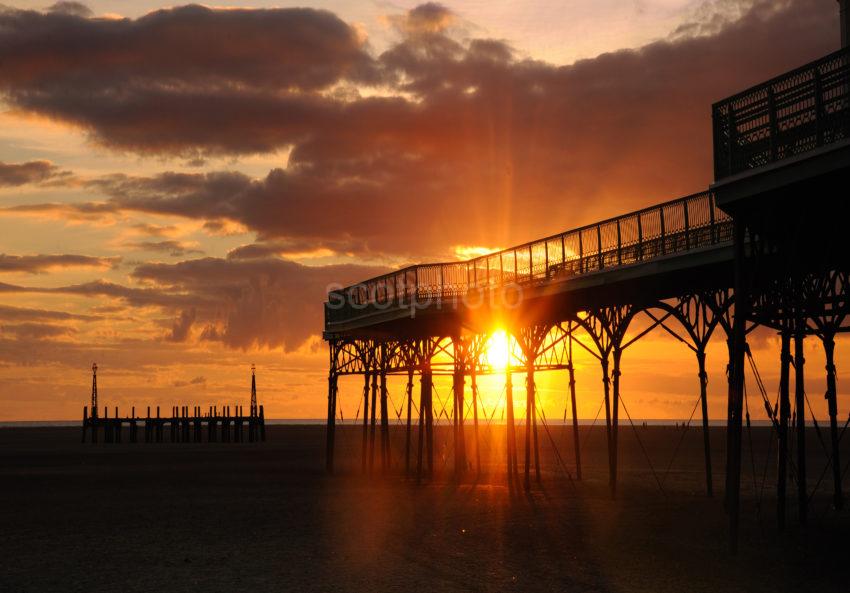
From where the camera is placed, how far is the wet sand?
1994 cm

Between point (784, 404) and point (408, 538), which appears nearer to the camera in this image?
point (784, 404)

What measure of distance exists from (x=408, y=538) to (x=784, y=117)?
13560mm

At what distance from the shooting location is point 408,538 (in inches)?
1000

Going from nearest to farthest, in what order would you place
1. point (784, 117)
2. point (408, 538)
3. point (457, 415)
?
1. point (784, 117)
2. point (408, 538)
3. point (457, 415)

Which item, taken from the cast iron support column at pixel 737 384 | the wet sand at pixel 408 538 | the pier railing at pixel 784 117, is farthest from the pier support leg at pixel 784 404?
the pier railing at pixel 784 117

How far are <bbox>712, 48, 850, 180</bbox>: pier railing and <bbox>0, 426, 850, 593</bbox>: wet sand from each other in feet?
27.3

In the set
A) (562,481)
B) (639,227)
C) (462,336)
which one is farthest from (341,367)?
(639,227)

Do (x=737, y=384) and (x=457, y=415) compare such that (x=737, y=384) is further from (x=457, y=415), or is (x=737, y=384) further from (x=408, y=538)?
(x=457, y=415)

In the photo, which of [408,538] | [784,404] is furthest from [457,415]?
[784,404]

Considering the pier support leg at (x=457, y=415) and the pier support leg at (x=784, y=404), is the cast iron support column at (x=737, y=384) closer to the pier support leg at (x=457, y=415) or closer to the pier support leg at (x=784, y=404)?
the pier support leg at (x=784, y=404)

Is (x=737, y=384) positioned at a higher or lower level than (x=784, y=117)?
lower

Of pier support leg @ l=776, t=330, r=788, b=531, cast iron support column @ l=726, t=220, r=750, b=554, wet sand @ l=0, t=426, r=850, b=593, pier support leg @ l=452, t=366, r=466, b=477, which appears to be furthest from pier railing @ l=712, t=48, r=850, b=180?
pier support leg @ l=452, t=366, r=466, b=477

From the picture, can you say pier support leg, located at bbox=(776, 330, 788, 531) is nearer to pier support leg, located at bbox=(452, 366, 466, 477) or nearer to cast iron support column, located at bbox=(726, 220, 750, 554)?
cast iron support column, located at bbox=(726, 220, 750, 554)

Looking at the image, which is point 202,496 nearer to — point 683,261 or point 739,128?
point 683,261
